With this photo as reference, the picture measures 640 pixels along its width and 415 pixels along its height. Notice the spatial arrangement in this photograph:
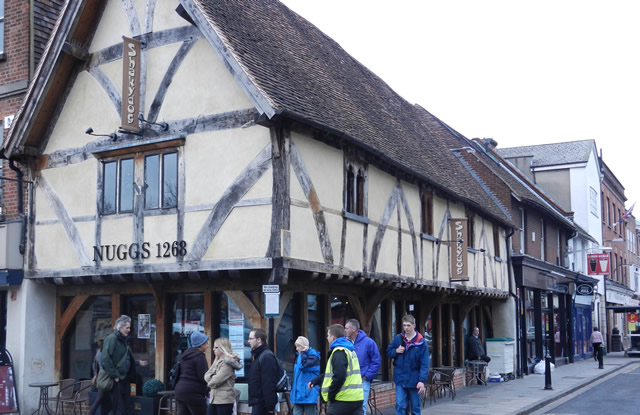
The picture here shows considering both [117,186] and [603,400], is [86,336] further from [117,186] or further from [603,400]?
[603,400]

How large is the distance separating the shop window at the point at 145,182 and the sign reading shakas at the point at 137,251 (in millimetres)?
639

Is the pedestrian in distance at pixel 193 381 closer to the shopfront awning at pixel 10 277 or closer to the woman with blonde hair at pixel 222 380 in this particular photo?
the woman with blonde hair at pixel 222 380

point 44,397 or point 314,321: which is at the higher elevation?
point 314,321

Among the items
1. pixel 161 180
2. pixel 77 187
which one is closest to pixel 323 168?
pixel 161 180

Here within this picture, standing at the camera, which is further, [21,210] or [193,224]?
[21,210]

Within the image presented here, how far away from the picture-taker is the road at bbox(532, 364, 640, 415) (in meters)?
15.6

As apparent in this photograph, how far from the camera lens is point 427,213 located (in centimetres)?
1702

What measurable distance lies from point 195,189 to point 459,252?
8.02 metres

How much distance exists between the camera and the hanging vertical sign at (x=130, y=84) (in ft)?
41.0

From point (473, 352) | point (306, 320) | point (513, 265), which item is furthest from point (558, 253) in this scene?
point (306, 320)

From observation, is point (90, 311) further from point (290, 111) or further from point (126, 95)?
point (290, 111)

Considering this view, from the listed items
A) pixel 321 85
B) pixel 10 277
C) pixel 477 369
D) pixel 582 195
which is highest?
pixel 582 195

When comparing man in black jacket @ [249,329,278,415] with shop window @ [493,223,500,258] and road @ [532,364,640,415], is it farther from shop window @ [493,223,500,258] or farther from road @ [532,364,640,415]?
shop window @ [493,223,500,258]

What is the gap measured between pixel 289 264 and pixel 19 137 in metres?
6.12
